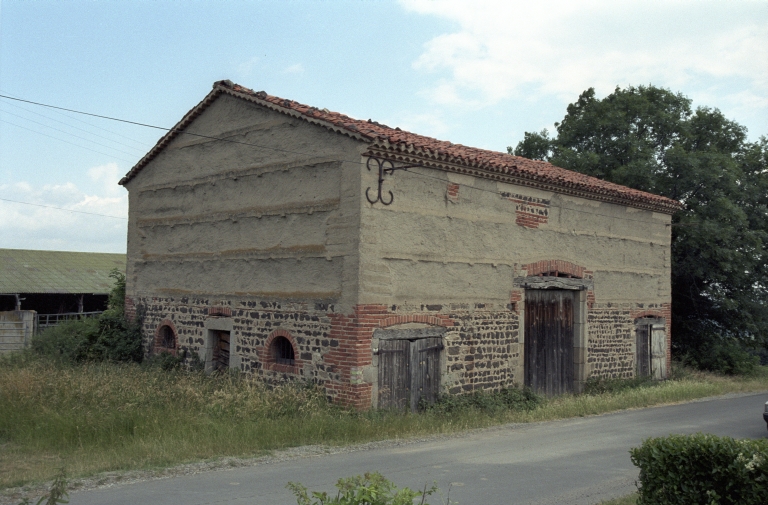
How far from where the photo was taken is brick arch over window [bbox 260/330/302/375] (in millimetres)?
12758

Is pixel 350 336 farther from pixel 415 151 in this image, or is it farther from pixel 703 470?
pixel 703 470

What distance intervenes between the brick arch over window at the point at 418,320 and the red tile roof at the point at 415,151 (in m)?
2.80

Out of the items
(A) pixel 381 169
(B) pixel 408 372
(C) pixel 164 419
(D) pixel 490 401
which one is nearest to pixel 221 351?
(B) pixel 408 372

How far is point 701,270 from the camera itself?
21.1 m

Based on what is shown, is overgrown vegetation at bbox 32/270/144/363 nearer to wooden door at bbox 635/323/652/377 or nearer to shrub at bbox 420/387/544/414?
shrub at bbox 420/387/544/414

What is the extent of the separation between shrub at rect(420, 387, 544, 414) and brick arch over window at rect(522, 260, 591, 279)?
259 centimetres

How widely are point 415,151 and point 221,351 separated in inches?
242

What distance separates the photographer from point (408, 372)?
12.5 metres

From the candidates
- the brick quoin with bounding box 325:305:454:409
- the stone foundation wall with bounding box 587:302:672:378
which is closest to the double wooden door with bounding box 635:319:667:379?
the stone foundation wall with bounding box 587:302:672:378

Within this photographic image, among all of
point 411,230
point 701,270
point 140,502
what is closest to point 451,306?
point 411,230

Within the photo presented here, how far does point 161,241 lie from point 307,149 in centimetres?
553

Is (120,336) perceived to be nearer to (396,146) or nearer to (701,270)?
(396,146)

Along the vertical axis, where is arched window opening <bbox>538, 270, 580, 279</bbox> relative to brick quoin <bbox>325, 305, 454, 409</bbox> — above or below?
above

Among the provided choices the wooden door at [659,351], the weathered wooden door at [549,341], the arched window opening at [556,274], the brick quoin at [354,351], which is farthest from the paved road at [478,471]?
the wooden door at [659,351]
